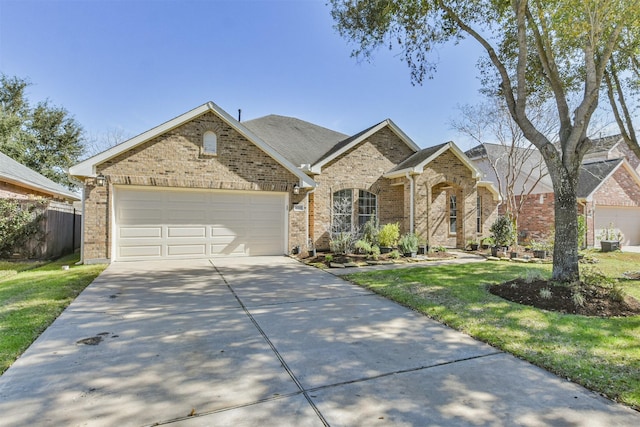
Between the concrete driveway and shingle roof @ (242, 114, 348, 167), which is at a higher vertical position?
shingle roof @ (242, 114, 348, 167)

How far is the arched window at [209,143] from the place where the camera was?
11.2 meters

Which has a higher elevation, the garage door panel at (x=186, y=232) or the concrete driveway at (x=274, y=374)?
the garage door panel at (x=186, y=232)

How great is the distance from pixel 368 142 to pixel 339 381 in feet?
40.9

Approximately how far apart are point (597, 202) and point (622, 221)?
2.96m

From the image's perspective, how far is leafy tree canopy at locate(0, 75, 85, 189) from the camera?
25188 mm

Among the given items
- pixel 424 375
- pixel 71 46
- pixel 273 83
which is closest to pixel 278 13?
pixel 273 83

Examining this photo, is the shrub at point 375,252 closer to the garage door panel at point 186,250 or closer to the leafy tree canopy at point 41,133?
the garage door panel at point 186,250

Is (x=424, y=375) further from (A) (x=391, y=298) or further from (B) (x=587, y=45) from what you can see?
(B) (x=587, y=45)

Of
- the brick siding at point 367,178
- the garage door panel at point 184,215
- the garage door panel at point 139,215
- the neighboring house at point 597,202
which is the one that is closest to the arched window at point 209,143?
the garage door panel at point 184,215

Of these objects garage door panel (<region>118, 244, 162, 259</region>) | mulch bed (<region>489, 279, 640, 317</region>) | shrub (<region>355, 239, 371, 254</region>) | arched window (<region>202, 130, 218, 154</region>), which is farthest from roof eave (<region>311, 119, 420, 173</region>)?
mulch bed (<region>489, 279, 640, 317</region>)

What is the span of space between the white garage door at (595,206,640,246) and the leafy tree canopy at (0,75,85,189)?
119ft

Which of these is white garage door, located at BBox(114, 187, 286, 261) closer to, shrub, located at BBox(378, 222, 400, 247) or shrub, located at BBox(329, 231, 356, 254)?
shrub, located at BBox(329, 231, 356, 254)

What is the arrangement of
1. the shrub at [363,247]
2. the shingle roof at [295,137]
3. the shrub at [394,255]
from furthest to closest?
the shingle roof at [295,137] < the shrub at [363,247] < the shrub at [394,255]

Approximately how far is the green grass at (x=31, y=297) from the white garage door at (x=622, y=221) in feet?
74.0
